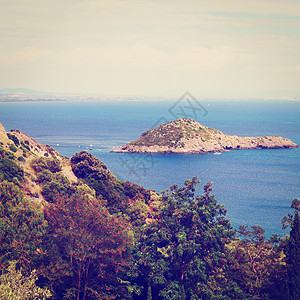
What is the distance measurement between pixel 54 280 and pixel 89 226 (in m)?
4.60

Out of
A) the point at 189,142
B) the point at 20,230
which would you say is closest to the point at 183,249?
the point at 20,230

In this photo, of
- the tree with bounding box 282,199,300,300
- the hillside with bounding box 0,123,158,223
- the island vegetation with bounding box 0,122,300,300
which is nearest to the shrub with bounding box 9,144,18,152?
the hillside with bounding box 0,123,158,223

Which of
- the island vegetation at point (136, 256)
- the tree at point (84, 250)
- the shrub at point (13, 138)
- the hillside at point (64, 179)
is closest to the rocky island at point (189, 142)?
the shrub at point (13, 138)

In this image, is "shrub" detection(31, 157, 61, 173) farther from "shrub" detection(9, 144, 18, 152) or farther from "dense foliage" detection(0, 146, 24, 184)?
"shrub" detection(9, 144, 18, 152)

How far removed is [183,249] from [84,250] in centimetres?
763

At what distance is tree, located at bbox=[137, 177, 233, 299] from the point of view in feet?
101

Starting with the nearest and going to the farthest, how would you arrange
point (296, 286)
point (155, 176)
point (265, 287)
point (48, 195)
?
point (296, 286), point (265, 287), point (48, 195), point (155, 176)

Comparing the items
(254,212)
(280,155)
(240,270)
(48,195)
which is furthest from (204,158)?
(240,270)

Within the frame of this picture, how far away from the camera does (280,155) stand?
14338 centimetres

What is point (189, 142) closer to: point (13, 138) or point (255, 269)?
point (13, 138)

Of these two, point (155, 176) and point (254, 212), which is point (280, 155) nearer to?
point (155, 176)

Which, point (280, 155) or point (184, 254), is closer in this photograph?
point (184, 254)

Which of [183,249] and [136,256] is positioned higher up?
[183,249]

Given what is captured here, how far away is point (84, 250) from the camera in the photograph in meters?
29.6
